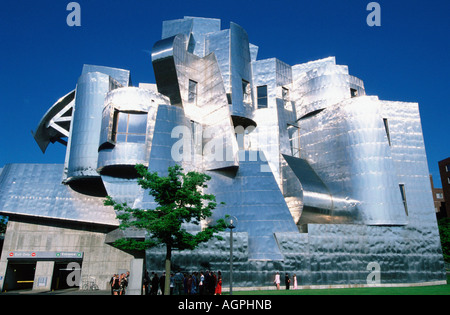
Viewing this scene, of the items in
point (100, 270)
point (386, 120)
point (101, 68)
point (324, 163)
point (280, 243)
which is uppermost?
point (101, 68)

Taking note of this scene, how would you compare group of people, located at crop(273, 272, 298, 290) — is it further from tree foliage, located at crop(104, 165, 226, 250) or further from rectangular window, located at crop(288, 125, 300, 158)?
rectangular window, located at crop(288, 125, 300, 158)

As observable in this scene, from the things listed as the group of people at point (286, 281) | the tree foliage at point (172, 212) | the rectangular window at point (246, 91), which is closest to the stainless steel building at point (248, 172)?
the rectangular window at point (246, 91)

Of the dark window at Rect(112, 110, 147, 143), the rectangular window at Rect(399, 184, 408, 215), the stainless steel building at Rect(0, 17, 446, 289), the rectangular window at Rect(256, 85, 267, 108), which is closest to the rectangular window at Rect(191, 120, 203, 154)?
the stainless steel building at Rect(0, 17, 446, 289)

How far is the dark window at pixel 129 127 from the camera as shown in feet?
108

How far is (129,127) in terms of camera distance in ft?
109

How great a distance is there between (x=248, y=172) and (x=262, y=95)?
10.9 m

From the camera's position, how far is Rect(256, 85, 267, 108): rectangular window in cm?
3825

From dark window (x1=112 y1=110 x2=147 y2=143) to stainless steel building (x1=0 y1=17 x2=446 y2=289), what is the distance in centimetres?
10

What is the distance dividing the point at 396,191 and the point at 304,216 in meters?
8.49

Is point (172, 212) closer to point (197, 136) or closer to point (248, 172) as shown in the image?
point (248, 172)

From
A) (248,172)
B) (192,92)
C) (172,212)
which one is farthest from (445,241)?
(172,212)

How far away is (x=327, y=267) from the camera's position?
2823 cm
